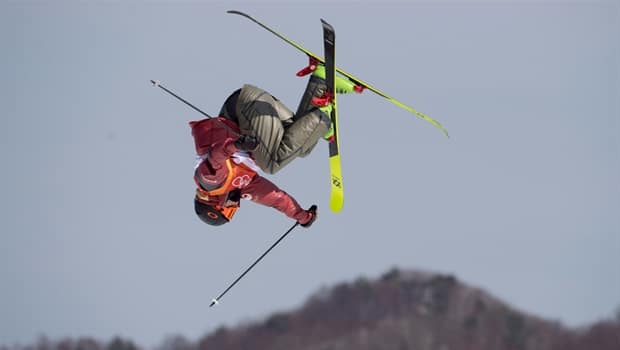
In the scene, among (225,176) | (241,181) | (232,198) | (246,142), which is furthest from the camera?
(232,198)

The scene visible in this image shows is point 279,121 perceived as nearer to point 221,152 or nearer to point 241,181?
point 221,152

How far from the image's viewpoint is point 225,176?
8492 mm

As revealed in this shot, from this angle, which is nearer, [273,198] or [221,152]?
[221,152]

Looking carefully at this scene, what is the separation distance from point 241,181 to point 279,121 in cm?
61

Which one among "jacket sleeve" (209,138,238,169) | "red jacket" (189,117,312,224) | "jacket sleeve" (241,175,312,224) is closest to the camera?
"jacket sleeve" (209,138,238,169)

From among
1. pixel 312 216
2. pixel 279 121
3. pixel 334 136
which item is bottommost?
pixel 312 216

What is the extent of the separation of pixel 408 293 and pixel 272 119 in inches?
563

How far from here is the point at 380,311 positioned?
21.5 metres

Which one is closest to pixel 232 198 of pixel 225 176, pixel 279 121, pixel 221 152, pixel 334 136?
pixel 225 176

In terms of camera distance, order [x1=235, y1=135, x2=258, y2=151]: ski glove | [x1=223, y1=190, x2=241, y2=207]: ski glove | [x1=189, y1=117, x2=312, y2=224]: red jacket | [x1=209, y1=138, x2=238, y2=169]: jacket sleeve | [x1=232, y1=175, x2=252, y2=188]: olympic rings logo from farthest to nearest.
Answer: [x1=223, y1=190, x2=241, y2=207]: ski glove → [x1=232, y1=175, x2=252, y2=188]: olympic rings logo → [x1=189, y1=117, x2=312, y2=224]: red jacket → [x1=209, y1=138, x2=238, y2=169]: jacket sleeve → [x1=235, y1=135, x2=258, y2=151]: ski glove

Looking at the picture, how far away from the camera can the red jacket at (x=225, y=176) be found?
8.35 m

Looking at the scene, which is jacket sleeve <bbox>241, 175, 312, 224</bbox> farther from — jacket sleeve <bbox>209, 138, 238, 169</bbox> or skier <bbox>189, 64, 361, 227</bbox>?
jacket sleeve <bbox>209, 138, 238, 169</bbox>

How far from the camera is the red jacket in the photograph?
835 centimetres

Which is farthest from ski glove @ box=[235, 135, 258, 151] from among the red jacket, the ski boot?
the ski boot
